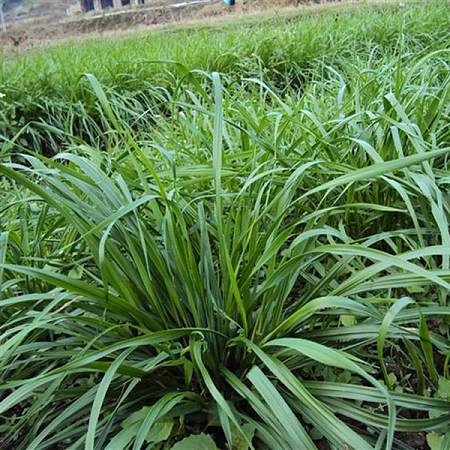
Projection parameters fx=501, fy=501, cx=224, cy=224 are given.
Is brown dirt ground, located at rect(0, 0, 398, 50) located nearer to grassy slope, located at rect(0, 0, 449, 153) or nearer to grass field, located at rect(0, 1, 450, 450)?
grassy slope, located at rect(0, 0, 449, 153)

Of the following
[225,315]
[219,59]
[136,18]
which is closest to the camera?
[225,315]

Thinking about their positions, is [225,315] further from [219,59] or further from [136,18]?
[136,18]

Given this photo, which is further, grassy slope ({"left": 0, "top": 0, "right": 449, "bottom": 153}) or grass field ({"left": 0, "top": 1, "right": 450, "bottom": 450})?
grassy slope ({"left": 0, "top": 0, "right": 449, "bottom": 153})

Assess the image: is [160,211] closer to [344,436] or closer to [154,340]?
[154,340]

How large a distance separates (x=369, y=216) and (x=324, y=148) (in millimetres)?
226

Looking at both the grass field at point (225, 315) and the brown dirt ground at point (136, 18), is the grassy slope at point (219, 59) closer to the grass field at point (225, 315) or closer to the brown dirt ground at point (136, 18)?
the grass field at point (225, 315)

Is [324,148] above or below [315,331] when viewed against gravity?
above

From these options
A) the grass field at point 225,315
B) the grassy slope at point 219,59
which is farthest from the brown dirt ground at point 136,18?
the grass field at point 225,315

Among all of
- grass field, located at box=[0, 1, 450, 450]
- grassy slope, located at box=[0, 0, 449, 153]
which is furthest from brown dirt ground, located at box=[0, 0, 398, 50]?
grass field, located at box=[0, 1, 450, 450]

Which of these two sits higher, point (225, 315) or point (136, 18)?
point (225, 315)

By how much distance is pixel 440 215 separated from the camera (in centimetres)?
97

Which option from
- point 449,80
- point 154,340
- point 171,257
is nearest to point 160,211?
point 171,257

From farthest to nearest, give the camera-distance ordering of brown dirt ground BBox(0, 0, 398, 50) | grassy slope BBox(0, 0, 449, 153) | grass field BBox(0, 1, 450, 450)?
brown dirt ground BBox(0, 0, 398, 50)
grassy slope BBox(0, 0, 449, 153)
grass field BBox(0, 1, 450, 450)

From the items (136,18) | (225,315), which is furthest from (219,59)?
(136,18)
